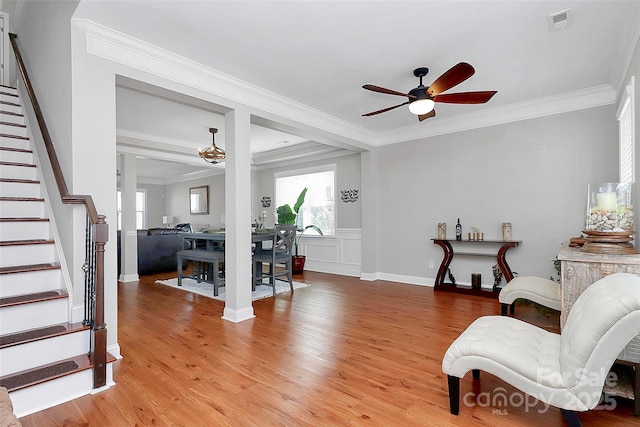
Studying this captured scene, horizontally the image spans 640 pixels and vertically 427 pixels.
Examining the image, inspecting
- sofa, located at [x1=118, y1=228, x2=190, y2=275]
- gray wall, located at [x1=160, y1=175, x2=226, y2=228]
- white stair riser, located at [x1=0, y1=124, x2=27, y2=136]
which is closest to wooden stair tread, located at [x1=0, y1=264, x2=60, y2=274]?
white stair riser, located at [x1=0, y1=124, x2=27, y2=136]

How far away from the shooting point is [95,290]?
2.19 metres

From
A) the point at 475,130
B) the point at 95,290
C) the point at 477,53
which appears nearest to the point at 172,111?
the point at 95,290

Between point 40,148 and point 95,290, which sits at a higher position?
point 40,148

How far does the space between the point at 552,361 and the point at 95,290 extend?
277cm

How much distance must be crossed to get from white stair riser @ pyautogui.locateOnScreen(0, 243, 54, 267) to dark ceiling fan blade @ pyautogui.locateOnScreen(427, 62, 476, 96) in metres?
3.55

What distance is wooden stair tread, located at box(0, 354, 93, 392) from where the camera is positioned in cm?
186

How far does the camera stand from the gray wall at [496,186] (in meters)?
4.11

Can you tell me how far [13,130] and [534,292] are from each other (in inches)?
229

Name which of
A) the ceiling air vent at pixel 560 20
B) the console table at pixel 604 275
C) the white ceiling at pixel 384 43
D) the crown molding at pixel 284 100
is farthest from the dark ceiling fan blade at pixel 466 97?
the console table at pixel 604 275

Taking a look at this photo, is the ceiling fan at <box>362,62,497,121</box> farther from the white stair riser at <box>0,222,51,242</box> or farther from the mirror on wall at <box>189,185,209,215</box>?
the mirror on wall at <box>189,185,209,215</box>

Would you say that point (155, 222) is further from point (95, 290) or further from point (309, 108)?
point (95, 290)

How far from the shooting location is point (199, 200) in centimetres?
1014

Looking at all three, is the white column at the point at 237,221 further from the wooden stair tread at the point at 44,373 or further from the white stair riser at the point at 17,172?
the white stair riser at the point at 17,172

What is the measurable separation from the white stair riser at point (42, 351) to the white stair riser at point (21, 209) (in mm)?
1390
